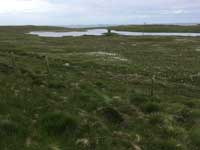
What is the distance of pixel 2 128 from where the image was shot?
29.0 feet

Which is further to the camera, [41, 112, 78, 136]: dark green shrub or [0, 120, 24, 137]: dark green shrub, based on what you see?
[41, 112, 78, 136]: dark green shrub

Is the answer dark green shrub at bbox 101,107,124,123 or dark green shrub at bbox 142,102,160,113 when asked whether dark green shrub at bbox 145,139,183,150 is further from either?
dark green shrub at bbox 142,102,160,113

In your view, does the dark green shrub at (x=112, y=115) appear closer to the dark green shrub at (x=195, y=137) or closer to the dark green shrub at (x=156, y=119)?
the dark green shrub at (x=156, y=119)

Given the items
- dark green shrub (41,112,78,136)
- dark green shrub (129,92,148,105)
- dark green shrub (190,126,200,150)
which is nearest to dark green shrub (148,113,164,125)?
dark green shrub (190,126,200,150)

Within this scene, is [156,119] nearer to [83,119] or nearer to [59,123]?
[83,119]

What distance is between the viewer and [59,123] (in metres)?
9.88

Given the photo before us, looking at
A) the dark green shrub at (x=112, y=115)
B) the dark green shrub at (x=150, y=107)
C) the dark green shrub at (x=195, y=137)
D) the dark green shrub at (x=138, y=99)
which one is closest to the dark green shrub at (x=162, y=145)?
the dark green shrub at (x=195, y=137)

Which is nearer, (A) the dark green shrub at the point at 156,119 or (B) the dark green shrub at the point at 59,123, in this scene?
(B) the dark green shrub at the point at 59,123

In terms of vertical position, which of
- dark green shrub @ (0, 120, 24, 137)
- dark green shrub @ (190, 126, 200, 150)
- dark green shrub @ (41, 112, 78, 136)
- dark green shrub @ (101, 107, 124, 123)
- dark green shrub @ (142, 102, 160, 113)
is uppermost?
dark green shrub @ (0, 120, 24, 137)

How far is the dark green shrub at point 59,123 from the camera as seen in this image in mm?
9625

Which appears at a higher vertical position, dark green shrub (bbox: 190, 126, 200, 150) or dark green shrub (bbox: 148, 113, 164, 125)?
dark green shrub (bbox: 148, 113, 164, 125)

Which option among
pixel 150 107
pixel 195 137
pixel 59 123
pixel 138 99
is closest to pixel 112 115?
pixel 150 107

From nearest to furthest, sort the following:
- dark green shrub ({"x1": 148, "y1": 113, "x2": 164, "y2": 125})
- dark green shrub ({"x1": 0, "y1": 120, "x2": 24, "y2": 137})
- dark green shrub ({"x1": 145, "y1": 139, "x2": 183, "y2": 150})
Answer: dark green shrub ({"x1": 0, "y1": 120, "x2": 24, "y2": 137}) < dark green shrub ({"x1": 145, "y1": 139, "x2": 183, "y2": 150}) < dark green shrub ({"x1": 148, "y1": 113, "x2": 164, "y2": 125})

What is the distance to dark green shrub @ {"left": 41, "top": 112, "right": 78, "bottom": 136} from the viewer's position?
9.62 m
